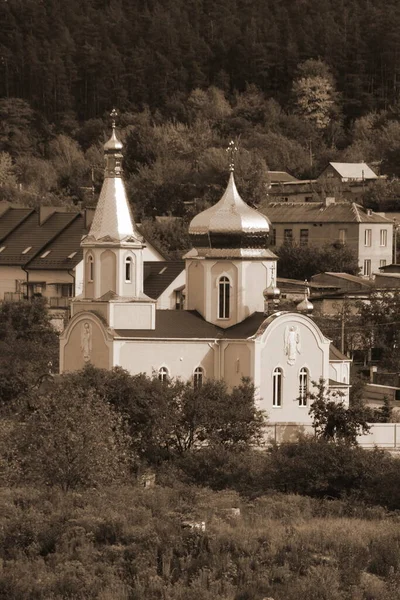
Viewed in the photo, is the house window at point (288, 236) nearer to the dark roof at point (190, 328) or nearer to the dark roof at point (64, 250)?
the dark roof at point (64, 250)

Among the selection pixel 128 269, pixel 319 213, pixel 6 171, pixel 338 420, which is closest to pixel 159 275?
pixel 128 269

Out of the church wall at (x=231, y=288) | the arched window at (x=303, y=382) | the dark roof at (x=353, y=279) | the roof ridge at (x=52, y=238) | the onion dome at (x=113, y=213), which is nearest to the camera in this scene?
the arched window at (x=303, y=382)

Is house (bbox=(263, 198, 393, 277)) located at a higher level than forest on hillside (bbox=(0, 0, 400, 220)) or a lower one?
lower

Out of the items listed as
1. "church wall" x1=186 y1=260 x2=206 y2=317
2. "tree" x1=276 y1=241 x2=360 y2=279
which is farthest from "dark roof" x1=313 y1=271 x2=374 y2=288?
"church wall" x1=186 y1=260 x2=206 y2=317

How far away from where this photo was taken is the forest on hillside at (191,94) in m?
82.4

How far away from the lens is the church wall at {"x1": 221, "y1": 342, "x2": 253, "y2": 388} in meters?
42.8

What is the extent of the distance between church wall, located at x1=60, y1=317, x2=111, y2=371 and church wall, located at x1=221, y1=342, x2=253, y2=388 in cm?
227

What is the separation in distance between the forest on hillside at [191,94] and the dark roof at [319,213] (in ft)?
3.80

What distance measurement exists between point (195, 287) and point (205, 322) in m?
1.16

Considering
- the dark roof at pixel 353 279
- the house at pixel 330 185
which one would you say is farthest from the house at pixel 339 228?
the dark roof at pixel 353 279

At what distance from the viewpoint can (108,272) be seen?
43.3 meters

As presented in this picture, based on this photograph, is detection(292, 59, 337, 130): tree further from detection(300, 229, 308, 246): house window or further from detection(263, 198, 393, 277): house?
detection(300, 229, 308, 246): house window

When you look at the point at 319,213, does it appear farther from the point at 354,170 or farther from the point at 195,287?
the point at 195,287

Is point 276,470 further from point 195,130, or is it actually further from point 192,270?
point 195,130
